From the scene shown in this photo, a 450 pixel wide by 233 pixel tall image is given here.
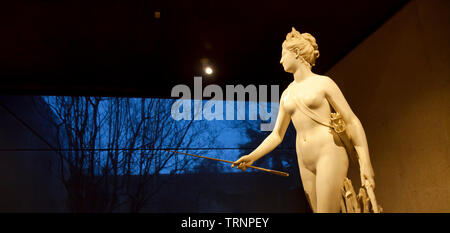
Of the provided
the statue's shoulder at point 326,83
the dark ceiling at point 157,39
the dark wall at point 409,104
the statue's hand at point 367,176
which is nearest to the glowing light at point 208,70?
the dark ceiling at point 157,39

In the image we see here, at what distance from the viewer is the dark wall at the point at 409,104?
349 cm

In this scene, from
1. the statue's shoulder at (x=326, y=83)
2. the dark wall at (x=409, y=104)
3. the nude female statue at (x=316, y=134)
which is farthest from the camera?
the dark wall at (x=409, y=104)

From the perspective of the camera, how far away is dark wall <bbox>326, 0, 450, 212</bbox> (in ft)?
11.5

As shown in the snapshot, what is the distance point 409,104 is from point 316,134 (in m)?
1.97

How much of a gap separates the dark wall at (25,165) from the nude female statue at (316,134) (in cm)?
448

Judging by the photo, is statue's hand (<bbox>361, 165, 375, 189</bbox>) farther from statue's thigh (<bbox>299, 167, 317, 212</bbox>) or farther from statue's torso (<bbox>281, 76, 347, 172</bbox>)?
statue's thigh (<bbox>299, 167, 317, 212</bbox>)

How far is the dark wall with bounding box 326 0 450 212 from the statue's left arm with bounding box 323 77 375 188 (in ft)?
4.67

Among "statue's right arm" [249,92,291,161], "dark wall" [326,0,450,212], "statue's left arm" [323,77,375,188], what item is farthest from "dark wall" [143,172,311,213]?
"statue's left arm" [323,77,375,188]

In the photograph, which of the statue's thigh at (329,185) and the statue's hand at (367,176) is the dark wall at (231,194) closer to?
the statue's thigh at (329,185)

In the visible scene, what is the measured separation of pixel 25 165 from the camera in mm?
5965

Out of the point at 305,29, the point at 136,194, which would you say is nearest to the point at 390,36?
the point at 305,29

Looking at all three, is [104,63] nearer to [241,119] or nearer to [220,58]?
[220,58]

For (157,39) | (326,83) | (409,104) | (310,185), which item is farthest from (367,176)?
(157,39)

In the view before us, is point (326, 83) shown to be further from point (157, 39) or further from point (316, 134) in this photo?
point (157, 39)
